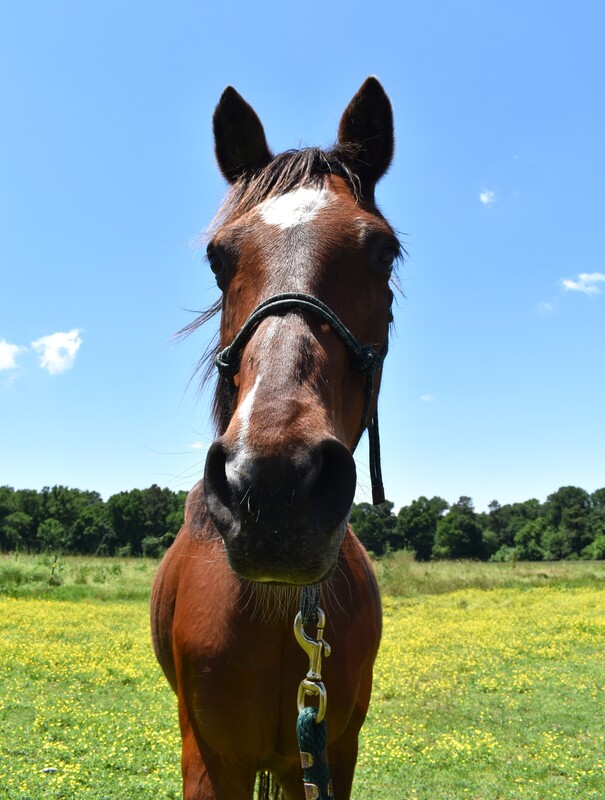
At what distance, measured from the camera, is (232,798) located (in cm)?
224

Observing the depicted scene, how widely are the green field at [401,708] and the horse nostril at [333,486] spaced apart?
621 centimetres

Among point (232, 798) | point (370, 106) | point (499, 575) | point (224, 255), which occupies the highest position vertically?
point (370, 106)

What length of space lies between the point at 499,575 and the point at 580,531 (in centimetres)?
4767

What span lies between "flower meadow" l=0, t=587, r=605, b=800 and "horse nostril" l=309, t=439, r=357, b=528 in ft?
20.2

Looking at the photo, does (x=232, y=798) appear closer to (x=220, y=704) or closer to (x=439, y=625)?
(x=220, y=704)

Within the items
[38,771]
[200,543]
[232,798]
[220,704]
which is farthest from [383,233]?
[38,771]

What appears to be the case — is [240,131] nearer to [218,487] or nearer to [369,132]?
[369,132]

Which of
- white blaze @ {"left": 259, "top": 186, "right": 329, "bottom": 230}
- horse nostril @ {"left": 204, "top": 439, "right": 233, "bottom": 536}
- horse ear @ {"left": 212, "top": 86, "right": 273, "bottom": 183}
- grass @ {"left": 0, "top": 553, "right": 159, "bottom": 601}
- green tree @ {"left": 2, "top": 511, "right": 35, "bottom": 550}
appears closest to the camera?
horse nostril @ {"left": 204, "top": 439, "right": 233, "bottom": 536}

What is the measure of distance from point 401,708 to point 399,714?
34 cm

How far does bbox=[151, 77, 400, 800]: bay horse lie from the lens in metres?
1.37

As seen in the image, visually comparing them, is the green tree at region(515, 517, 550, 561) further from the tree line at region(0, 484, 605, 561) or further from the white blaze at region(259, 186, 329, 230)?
the white blaze at region(259, 186, 329, 230)

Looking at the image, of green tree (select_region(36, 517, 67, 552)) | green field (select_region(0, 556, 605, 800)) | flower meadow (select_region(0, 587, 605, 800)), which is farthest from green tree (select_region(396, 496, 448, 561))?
flower meadow (select_region(0, 587, 605, 800))

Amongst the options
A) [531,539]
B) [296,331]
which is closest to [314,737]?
[296,331]

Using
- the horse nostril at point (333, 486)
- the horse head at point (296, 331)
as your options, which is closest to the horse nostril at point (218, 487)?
the horse head at point (296, 331)
